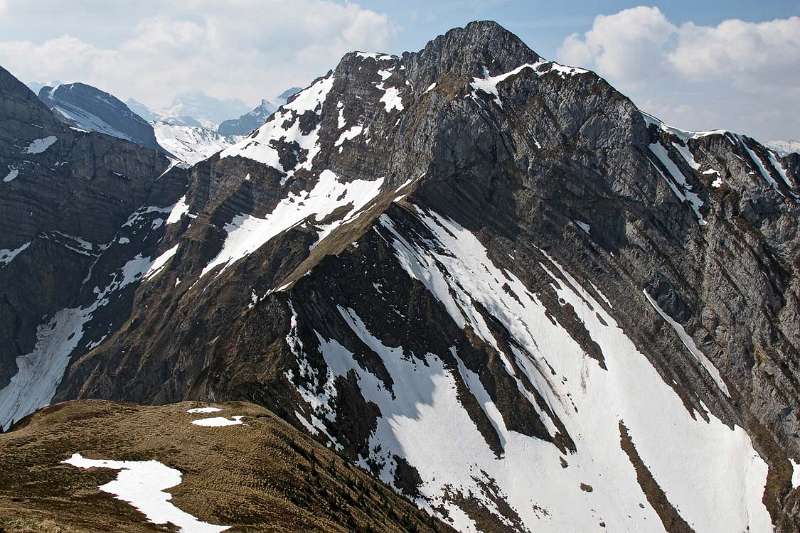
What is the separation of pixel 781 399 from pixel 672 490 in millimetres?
37582

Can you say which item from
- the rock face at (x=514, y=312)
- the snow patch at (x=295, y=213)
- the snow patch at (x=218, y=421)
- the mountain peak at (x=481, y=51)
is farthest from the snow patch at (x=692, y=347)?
the snow patch at (x=218, y=421)

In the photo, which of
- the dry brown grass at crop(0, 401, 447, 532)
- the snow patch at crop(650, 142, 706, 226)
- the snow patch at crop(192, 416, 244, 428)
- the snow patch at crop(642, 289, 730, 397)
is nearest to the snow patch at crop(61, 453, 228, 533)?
the dry brown grass at crop(0, 401, 447, 532)

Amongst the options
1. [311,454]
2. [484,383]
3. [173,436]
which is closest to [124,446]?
[173,436]

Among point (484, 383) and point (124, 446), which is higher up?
point (484, 383)

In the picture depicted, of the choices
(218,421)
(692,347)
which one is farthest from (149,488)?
(692,347)

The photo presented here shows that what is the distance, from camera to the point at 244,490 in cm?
3944

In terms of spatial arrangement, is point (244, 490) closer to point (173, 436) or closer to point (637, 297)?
point (173, 436)

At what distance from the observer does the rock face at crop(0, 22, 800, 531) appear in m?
85.3

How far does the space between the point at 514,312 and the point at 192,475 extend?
8959 centimetres

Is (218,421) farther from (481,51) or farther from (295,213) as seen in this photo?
(481,51)

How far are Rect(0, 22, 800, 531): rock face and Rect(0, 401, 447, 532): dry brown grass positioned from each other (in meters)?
17.2

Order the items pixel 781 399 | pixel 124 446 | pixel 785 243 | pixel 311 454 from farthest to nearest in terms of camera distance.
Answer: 1. pixel 785 243
2. pixel 781 399
3. pixel 311 454
4. pixel 124 446

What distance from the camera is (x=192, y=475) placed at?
40.2 meters

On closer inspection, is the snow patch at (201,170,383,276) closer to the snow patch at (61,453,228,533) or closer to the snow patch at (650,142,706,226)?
the snow patch at (650,142,706,226)
